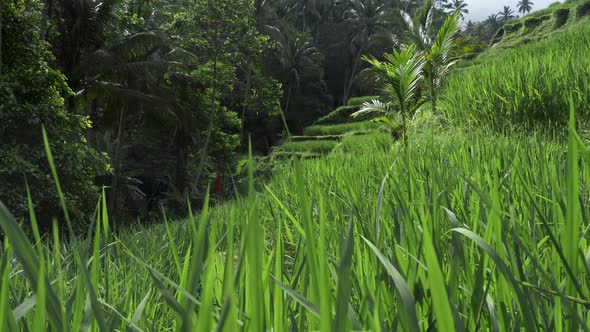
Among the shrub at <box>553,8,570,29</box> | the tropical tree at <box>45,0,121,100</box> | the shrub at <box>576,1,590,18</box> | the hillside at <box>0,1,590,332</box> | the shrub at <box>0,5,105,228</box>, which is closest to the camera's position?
the hillside at <box>0,1,590,332</box>

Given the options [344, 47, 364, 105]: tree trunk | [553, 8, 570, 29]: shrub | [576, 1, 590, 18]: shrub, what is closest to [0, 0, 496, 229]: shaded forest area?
[553, 8, 570, 29]: shrub

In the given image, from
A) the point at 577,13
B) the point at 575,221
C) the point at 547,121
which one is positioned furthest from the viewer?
the point at 577,13

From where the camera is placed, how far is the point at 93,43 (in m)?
12.5

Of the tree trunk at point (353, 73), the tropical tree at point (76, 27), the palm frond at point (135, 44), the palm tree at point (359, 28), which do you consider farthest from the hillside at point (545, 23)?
the palm tree at point (359, 28)

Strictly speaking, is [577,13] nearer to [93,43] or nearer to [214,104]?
[214,104]

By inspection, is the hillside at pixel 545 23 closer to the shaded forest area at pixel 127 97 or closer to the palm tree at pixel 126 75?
the shaded forest area at pixel 127 97

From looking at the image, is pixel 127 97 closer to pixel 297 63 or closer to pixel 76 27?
→ pixel 76 27

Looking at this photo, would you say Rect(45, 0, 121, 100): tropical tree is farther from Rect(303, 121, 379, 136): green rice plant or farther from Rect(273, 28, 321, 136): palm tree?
Rect(273, 28, 321, 136): palm tree

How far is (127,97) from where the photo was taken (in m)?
12.9

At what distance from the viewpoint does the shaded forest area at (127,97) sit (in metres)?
7.95

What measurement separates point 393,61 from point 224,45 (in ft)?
36.0

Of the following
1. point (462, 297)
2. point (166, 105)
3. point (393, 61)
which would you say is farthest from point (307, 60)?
point (462, 297)

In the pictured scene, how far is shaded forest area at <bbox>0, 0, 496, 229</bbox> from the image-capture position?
7945 mm

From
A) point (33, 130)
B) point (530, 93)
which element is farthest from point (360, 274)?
point (33, 130)
